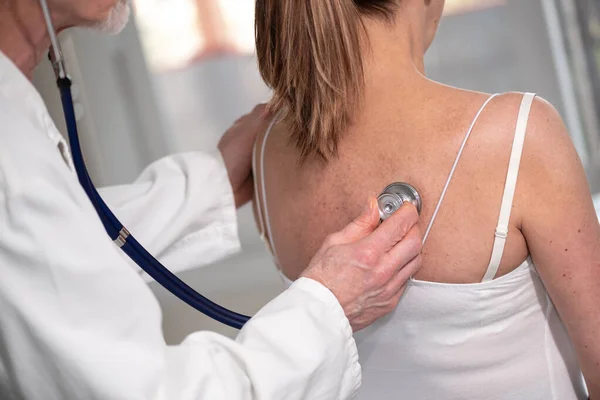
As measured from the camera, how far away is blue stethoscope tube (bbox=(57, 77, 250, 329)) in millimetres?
1074

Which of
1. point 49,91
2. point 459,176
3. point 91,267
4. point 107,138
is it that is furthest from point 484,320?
point 107,138

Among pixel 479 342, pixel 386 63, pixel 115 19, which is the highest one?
pixel 115 19

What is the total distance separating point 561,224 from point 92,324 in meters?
0.59

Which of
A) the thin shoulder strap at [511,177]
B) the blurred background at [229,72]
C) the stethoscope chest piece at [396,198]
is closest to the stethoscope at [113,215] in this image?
the stethoscope chest piece at [396,198]

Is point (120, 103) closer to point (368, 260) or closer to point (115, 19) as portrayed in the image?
point (115, 19)

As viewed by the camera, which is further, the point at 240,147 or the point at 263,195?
the point at 240,147

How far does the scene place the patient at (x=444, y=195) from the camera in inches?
37.5

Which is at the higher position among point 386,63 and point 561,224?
point 386,63

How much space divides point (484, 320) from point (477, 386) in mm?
110

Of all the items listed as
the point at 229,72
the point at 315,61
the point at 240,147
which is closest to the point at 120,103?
the point at 229,72

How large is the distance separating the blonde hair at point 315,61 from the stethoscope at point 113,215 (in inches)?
5.4

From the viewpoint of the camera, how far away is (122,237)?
1111mm

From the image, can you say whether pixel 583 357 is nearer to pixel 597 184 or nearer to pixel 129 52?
pixel 597 184

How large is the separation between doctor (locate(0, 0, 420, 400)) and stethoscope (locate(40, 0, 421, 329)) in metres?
0.03
